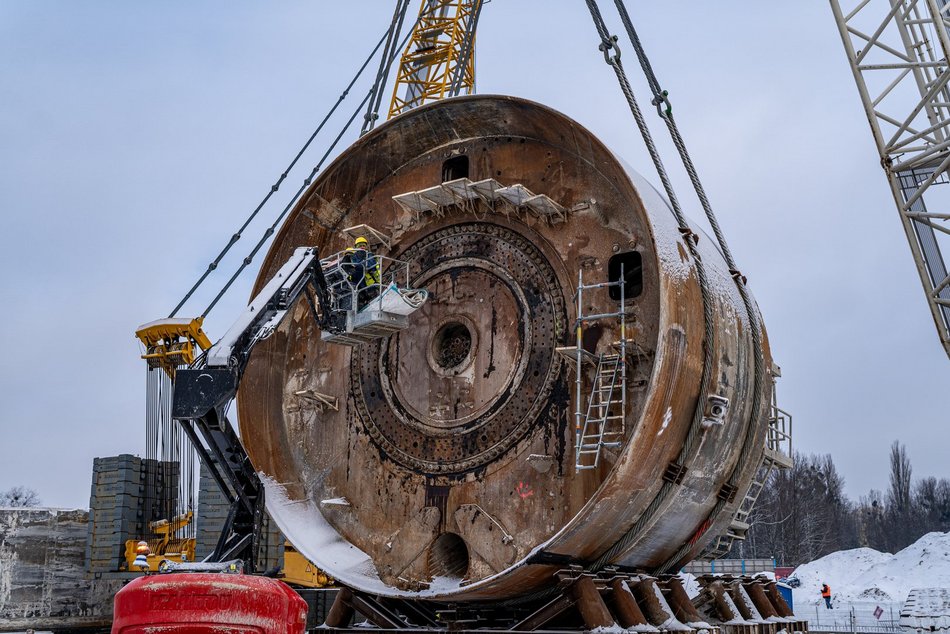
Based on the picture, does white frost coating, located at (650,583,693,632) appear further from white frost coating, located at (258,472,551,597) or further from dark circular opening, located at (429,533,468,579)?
dark circular opening, located at (429,533,468,579)

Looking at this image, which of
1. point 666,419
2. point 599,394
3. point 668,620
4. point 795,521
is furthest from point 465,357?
point 795,521

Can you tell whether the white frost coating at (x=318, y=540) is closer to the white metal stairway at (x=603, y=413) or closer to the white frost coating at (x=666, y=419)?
the white metal stairway at (x=603, y=413)

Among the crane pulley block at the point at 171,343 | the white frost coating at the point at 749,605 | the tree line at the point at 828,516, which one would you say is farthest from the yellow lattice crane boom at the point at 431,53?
the tree line at the point at 828,516

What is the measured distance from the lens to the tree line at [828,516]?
54.8 meters

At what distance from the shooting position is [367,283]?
9.82m

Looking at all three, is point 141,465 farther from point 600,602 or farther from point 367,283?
point 600,602

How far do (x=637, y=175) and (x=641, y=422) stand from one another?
8.93ft

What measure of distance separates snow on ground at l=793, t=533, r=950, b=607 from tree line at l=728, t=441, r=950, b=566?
20.8 ft

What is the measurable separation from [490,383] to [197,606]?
15.0 ft

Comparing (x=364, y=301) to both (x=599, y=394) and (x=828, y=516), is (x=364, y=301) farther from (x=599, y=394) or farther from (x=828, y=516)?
(x=828, y=516)

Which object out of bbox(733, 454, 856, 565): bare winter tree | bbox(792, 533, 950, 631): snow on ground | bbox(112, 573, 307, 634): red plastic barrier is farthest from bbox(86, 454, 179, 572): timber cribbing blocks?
bbox(733, 454, 856, 565): bare winter tree

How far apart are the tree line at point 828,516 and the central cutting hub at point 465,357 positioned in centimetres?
3686

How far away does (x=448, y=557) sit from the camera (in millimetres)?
9633

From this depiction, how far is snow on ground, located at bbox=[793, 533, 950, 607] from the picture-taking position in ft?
98.1
